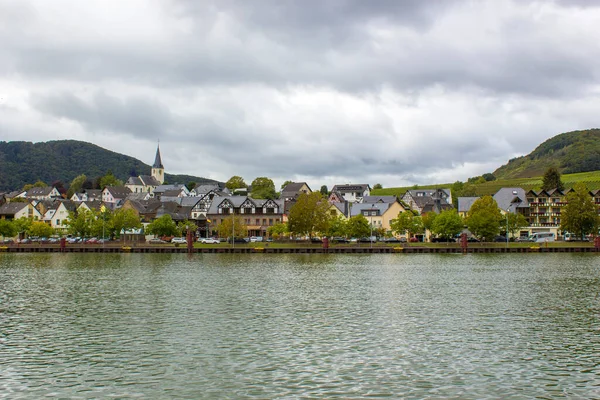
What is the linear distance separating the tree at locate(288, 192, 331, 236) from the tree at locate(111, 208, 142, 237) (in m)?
41.6

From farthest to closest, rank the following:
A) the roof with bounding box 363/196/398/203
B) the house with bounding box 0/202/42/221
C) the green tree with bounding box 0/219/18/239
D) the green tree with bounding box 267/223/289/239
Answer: the house with bounding box 0/202/42/221, the roof with bounding box 363/196/398/203, the green tree with bounding box 0/219/18/239, the green tree with bounding box 267/223/289/239

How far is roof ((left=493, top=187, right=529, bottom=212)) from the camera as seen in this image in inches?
6246

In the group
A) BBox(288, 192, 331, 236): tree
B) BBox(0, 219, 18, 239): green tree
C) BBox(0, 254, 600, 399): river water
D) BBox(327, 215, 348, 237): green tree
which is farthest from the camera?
BBox(0, 219, 18, 239): green tree

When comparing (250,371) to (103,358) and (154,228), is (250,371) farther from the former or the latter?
(154,228)

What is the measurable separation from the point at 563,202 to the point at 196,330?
142m

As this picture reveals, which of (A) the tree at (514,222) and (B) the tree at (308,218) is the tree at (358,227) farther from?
(A) the tree at (514,222)

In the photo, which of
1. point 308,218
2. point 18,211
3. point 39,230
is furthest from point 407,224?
point 18,211

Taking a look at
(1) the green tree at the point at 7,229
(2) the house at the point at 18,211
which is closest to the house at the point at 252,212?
(1) the green tree at the point at 7,229

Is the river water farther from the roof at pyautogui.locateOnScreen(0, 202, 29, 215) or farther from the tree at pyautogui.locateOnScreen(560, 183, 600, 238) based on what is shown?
the roof at pyautogui.locateOnScreen(0, 202, 29, 215)

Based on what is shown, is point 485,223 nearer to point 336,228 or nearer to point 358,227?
point 358,227

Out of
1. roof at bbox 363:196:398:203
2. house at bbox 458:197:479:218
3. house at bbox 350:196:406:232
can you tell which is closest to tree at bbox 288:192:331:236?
house at bbox 350:196:406:232

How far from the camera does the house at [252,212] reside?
16112cm

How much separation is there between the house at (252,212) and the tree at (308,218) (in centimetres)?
2898

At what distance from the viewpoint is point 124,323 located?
3669 centimetres
